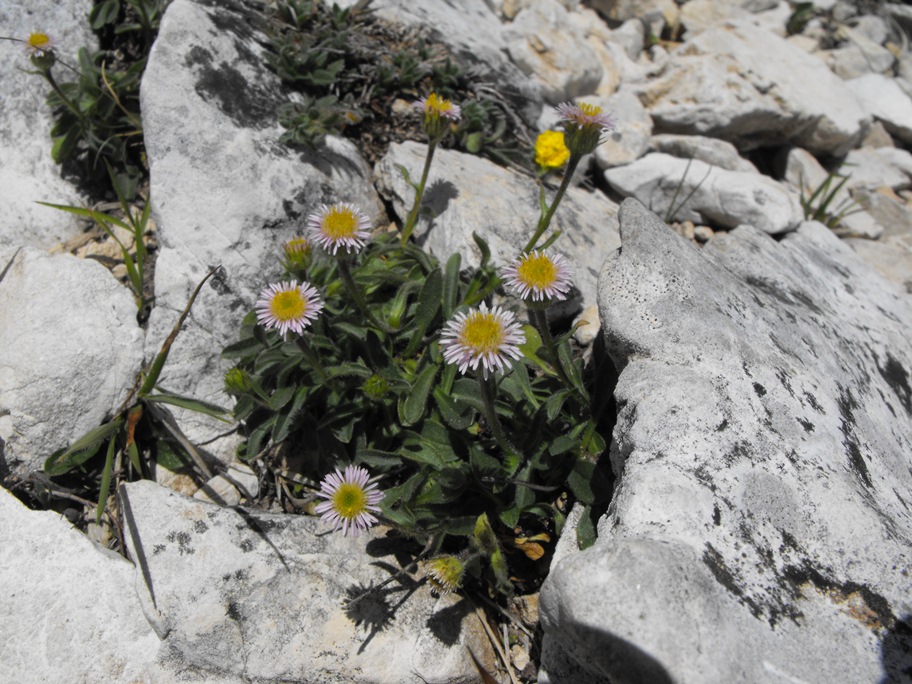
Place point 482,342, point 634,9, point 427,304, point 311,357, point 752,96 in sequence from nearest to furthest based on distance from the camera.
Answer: point 482,342 → point 311,357 → point 427,304 → point 752,96 → point 634,9

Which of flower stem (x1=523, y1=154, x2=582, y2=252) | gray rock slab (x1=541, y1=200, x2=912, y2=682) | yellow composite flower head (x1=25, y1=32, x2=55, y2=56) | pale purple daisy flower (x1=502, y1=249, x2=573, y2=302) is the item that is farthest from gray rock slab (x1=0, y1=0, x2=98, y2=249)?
gray rock slab (x1=541, y1=200, x2=912, y2=682)

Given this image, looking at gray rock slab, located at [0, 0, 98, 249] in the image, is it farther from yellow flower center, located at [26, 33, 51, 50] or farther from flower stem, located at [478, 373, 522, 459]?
flower stem, located at [478, 373, 522, 459]

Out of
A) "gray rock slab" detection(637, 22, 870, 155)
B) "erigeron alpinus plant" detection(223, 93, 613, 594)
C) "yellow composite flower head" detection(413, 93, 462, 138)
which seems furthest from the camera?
"gray rock slab" detection(637, 22, 870, 155)

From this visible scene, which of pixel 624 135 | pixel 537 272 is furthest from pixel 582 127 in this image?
pixel 624 135

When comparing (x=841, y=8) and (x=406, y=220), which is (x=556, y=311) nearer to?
(x=406, y=220)

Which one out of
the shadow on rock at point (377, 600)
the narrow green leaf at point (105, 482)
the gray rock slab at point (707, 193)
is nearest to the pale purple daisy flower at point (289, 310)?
the narrow green leaf at point (105, 482)

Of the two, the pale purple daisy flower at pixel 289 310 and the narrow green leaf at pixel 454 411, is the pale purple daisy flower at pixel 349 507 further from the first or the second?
the pale purple daisy flower at pixel 289 310

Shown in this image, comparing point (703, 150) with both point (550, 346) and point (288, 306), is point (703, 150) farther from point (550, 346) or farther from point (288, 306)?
point (288, 306)
